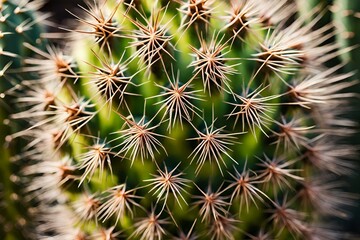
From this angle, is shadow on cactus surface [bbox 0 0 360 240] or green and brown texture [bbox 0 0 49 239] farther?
green and brown texture [bbox 0 0 49 239]

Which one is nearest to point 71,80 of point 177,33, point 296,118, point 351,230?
point 177,33

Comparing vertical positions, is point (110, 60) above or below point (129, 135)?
above

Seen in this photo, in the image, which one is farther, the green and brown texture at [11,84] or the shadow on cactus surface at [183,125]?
the green and brown texture at [11,84]

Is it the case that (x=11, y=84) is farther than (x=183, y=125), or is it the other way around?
(x=11, y=84)

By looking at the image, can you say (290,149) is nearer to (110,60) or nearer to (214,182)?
(214,182)
